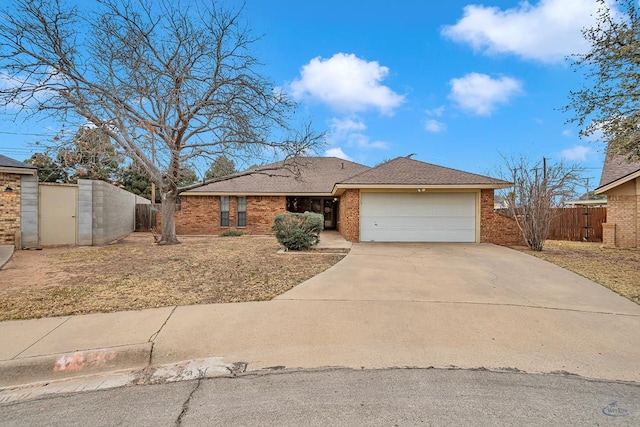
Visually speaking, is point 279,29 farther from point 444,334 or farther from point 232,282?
point 444,334

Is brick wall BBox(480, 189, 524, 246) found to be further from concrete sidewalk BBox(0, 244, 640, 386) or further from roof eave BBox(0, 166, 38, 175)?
roof eave BBox(0, 166, 38, 175)

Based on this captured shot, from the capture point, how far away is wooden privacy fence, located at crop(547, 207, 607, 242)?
15664 mm

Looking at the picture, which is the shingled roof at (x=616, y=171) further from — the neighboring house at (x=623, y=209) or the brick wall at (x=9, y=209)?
the brick wall at (x=9, y=209)

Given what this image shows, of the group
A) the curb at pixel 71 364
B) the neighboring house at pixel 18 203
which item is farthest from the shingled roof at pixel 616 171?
the neighboring house at pixel 18 203

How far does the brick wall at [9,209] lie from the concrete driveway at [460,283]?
10.9 meters

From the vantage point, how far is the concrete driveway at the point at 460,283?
5398 mm

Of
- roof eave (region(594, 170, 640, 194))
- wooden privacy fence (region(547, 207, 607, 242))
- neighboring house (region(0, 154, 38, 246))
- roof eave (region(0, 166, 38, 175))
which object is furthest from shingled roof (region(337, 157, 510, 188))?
neighboring house (region(0, 154, 38, 246))

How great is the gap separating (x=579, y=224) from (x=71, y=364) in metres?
20.0

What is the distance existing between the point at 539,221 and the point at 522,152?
104 inches

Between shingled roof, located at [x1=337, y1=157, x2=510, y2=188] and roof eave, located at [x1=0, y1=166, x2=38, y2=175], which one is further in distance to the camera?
shingled roof, located at [x1=337, y1=157, x2=510, y2=188]

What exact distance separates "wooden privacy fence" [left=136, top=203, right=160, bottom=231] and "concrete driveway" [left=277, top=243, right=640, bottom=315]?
52.3 feet

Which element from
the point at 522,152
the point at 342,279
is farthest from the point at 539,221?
the point at 342,279

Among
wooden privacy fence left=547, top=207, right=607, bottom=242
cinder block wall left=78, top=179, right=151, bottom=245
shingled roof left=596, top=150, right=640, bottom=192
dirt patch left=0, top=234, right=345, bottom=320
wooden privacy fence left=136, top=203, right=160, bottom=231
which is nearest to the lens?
dirt patch left=0, top=234, right=345, bottom=320

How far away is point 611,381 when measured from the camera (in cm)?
303
